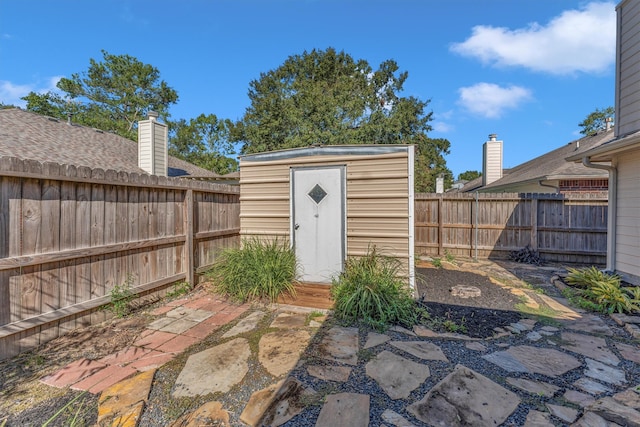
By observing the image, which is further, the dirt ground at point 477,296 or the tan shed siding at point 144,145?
the tan shed siding at point 144,145

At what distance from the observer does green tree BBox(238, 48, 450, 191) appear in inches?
542

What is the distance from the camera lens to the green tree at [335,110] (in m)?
13.8

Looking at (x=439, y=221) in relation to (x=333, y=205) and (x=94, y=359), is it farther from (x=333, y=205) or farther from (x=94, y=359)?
(x=94, y=359)

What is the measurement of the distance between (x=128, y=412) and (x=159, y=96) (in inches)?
1006

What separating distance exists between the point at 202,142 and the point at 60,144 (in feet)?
55.9

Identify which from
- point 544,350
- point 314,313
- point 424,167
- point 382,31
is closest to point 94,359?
point 314,313

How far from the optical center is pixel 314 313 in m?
3.25

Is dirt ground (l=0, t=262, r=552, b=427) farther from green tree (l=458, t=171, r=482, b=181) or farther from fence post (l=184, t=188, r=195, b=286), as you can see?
green tree (l=458, t=171, r=482, b=181)

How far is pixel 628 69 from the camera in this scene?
4.25 metres

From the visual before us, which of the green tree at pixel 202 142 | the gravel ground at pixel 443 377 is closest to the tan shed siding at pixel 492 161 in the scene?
the gravel ground at pixel 443 377

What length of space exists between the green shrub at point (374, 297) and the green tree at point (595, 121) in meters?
27.7

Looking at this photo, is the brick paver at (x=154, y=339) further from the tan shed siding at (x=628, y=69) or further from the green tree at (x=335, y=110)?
the green tree at (x=335, y=110)

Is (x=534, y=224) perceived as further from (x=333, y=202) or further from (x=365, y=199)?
(x=333, y=202)

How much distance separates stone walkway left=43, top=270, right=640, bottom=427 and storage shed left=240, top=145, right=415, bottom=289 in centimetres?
131
